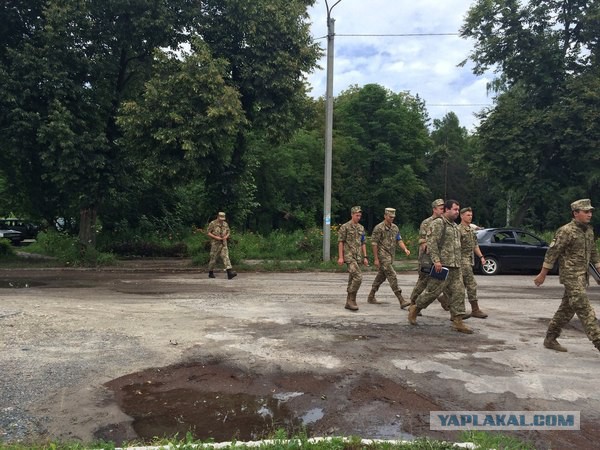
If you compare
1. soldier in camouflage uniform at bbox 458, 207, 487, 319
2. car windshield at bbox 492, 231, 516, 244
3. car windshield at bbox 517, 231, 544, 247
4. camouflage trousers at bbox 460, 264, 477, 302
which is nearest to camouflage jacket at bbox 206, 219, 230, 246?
soldier in camouflage uniform at bbox 458, 207, 487, 319

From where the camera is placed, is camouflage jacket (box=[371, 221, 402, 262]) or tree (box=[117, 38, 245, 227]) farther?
tree (box=[117, 38, 245, 227])

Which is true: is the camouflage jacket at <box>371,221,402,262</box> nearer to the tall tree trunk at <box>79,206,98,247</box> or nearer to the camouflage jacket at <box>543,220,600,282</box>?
the camouflage jacket at <box>543,220,600,282</box>

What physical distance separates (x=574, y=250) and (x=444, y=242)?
5.73 feet

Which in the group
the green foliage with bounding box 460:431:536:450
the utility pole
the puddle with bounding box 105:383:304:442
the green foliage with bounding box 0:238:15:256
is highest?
the utility pole

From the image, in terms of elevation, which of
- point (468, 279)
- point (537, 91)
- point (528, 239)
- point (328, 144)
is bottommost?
point (468, 279)

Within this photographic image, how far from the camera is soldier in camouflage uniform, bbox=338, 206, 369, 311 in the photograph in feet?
30.6

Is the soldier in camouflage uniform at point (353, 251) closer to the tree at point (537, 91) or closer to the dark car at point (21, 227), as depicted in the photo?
the tree at point (537, 91)

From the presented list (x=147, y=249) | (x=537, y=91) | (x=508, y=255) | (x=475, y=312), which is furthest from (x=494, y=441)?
(x=537, y=91)

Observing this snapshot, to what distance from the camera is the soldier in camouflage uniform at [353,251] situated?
30.6 ft

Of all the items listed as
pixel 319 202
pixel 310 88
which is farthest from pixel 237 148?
pixel 319 202

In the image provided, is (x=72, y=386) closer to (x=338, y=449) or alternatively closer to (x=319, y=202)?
(x=338, y=449)

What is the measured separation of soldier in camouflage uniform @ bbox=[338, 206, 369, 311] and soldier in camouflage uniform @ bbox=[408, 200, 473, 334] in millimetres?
1732

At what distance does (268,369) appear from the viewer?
5879 millimetres

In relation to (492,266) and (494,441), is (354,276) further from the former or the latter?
(492,266)
